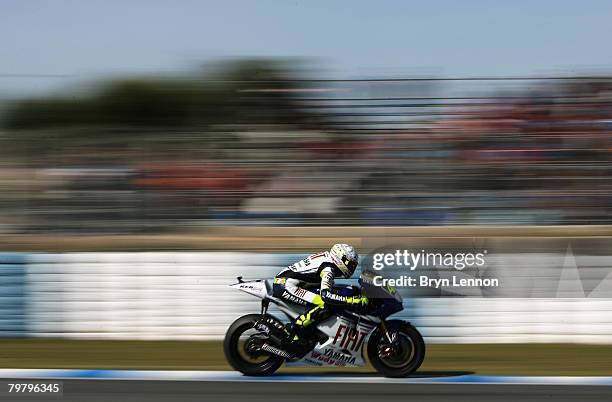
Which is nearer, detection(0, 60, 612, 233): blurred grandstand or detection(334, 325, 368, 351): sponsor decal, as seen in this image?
detection(334, 325, 368, 351): sponsor decal

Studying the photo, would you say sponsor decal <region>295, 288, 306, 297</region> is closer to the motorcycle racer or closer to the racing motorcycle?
the motorcycle racer

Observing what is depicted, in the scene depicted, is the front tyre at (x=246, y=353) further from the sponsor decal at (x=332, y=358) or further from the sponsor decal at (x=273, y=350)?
the sponsor decal at (x=332, y=358)

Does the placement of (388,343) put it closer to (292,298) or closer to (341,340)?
(341,340)

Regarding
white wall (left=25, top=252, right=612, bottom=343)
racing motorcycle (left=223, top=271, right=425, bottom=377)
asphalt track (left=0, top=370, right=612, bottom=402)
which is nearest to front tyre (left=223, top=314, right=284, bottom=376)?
racing motorcycle (left=223, top=271, right=425, bottom=377)

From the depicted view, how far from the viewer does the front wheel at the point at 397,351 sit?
7344 mm

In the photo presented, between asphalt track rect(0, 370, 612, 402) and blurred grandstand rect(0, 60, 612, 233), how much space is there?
139 inches

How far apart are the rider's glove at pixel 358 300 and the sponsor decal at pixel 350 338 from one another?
0.85 ft

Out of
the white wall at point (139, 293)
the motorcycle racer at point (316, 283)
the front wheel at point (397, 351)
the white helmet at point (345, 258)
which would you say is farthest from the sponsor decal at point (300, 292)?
the white wall at point (139, 293)

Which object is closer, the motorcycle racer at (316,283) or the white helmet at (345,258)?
the motorcycle racer at (316,283)

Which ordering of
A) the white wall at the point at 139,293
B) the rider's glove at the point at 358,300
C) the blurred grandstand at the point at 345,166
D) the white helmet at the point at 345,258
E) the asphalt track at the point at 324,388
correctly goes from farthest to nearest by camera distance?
the blurred grandstand at the point at 345,166
the white wall at the point at 139,293
the white helmet at the point at 345,258
the rider's glove at the point at 358,300
the asphalt track at the point at 324,388

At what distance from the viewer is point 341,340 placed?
7.43m

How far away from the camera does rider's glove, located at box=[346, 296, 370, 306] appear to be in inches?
288

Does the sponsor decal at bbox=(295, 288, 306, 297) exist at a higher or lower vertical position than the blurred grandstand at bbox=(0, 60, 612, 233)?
lower

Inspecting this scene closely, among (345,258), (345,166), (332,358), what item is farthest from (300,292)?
(345,166)
